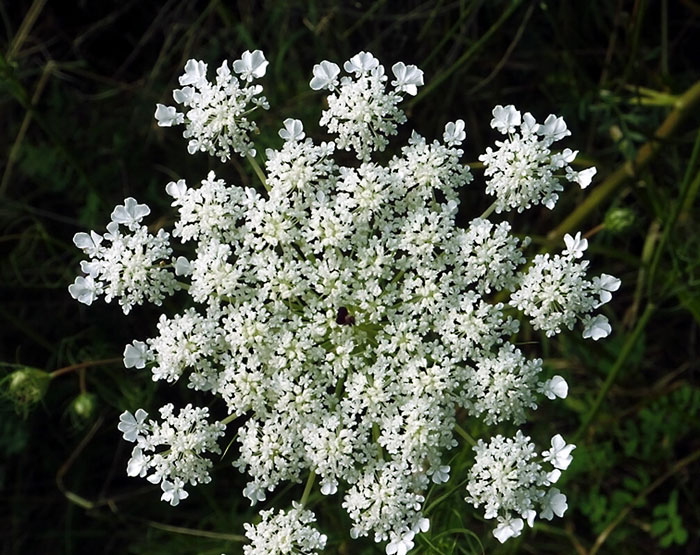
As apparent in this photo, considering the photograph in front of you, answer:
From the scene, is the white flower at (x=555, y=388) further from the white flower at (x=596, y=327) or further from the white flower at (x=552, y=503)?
the white flower at (x=552, y=503)

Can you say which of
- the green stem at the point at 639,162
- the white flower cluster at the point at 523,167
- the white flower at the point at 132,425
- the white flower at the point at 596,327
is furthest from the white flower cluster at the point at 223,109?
the green stem at the point at 639,162

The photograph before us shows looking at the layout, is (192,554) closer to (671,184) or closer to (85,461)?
(85,461)

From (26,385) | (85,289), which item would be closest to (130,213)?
(85,289)

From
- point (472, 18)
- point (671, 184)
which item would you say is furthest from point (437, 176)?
point (671, 184)

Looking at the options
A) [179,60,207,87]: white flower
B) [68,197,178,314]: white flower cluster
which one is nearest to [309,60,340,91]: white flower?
[179,60,207,87]: white flower

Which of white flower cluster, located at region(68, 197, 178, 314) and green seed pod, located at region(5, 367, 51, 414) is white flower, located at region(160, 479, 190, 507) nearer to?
white flower cluster, located at region(68, 197, 178, 314)

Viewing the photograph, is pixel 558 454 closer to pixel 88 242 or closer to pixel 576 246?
pixel 576 246

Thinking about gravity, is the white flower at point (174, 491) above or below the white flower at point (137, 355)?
below
